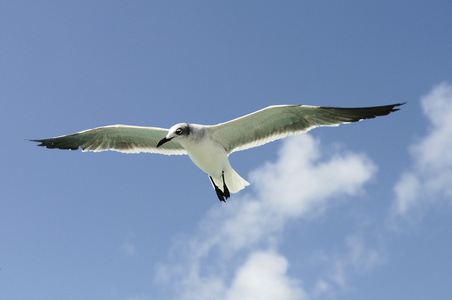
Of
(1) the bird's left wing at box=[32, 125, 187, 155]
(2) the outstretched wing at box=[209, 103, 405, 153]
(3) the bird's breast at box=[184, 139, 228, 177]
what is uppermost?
(1) the bird's left wing at box=[32, 125, 187, 155]

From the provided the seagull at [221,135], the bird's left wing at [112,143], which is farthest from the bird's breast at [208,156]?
the bird's left wing at [112,143]

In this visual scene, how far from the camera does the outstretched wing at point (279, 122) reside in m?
9.27

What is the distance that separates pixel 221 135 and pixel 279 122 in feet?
4.01

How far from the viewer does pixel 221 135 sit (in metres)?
9.99

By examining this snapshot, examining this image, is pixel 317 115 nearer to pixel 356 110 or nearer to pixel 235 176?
pixel 356 110

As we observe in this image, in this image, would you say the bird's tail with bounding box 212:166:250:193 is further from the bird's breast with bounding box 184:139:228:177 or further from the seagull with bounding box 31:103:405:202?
the bird's breast with bounding box 184:139:228:177

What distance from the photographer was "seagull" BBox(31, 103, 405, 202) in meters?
9.34

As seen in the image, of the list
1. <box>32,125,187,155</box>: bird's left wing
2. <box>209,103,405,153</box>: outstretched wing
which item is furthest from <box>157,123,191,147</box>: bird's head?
<box>32,125,187,155</box>: bird's left wing

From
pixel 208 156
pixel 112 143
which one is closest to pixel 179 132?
pixel 208 156

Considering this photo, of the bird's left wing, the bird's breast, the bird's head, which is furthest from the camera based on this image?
the bird's left wing

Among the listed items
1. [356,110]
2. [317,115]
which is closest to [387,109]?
[356,110]

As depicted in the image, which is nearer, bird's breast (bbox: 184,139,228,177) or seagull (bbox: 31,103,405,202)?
seagull (bbox: 31,103,405,202)

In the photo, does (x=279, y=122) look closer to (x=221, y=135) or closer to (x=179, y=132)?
(x=221, y=135)

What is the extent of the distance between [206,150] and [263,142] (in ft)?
4.43
